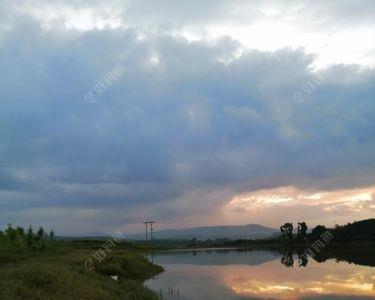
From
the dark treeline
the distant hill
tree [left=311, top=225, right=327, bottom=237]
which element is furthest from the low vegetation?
tree [left=311, top=225, right=327, bottom=237]

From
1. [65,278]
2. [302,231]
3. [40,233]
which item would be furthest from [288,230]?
[65,278]

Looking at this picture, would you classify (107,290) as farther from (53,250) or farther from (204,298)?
(53,250)

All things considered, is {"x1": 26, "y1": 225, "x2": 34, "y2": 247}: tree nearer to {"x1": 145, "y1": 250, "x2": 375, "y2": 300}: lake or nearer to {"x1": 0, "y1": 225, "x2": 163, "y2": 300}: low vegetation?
{"x1": 0, "y1": 225, "x2": 163, "y2": 300}: low vegetation

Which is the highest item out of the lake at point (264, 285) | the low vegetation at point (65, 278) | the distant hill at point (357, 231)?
the distant hill at point (357, 231)

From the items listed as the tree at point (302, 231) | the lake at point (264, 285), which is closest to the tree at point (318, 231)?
the tree at point (302, 231)

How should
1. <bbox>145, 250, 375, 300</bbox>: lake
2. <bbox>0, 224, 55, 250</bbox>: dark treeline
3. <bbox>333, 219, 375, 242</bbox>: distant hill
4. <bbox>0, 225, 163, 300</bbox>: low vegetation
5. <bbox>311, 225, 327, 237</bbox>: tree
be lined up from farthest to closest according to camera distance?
<bbox>311, 225, 327, 237</bbox>: tree → <bbox>333, 219, 375, 242</bbox>: distant hill → <bbox>0, 224, 55, 250</bbox>: dark treeline → <bbox>145, 250, 375, 300</bbox>: lake → <bbox>0, 225, 163, 300</bbox>: low vegetation

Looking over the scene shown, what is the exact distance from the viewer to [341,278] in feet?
158

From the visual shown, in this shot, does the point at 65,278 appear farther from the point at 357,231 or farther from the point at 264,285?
the point at 357,231

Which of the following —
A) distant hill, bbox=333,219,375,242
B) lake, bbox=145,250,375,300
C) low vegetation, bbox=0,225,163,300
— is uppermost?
distant hill, bbox=333,219,375,242

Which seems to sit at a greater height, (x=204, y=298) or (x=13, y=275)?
(x=13, y=275)

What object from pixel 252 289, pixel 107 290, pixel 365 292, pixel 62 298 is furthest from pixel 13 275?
pixel 365 292

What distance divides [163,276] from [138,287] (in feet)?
70.1

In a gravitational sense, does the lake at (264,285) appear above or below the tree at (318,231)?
below

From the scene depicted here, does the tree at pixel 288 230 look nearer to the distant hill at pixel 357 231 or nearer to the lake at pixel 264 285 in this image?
the distant hill at pixel 357 231
